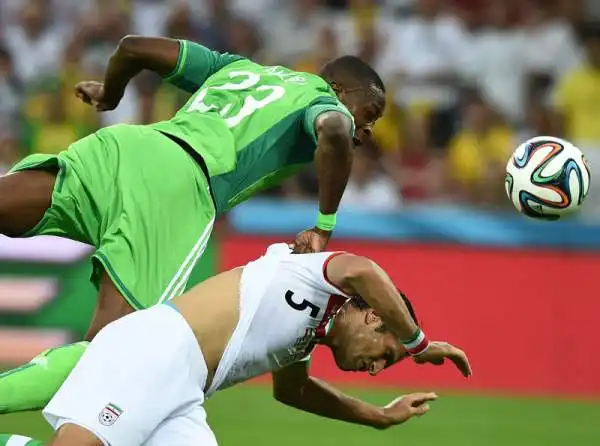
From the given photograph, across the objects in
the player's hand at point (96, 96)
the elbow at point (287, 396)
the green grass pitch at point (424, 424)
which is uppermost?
the player's hand at point (96, 96)

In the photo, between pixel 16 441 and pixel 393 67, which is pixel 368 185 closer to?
pixel 393 67

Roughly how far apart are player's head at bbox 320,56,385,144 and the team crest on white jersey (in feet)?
6.51

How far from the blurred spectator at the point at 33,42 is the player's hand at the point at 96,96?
7048 mm

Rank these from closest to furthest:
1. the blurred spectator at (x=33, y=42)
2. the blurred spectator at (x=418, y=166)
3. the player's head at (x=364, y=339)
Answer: the player's head at (x=364, y=339)
the blurred spectator at (x=418, y=166)
the blurred spectator at (x=33, y=42)

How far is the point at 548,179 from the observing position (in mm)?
6609

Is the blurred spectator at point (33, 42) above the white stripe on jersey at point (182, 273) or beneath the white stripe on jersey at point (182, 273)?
beneath

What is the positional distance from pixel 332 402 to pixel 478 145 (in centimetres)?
705

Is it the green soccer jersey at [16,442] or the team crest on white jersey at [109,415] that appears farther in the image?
the green soccer jersey at [16,442]

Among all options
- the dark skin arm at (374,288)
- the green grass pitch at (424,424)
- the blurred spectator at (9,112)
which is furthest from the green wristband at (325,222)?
the blurred spectator at (9,112)

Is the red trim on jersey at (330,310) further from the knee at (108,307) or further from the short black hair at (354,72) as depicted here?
the short black hair at (354,72)

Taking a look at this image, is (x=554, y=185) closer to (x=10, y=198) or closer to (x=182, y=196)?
(x=182, y=196)

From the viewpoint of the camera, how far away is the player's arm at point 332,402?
5793 millimetres

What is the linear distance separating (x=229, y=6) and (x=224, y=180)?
8.33 meters

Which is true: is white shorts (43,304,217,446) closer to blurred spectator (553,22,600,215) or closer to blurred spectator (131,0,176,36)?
blurred spectator (553,22,600,215)
